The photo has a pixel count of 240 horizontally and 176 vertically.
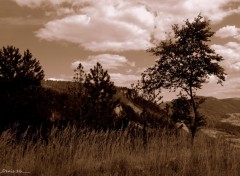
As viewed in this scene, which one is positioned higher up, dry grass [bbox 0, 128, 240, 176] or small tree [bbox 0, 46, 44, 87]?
small tree [bbox 0, 46, 44, 87]

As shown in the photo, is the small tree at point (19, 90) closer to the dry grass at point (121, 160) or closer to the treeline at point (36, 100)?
the treeline at point (36, 100)

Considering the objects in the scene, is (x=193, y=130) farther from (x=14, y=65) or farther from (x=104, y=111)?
(x=14, y=65)

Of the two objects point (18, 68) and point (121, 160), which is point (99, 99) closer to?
point (18, 68)

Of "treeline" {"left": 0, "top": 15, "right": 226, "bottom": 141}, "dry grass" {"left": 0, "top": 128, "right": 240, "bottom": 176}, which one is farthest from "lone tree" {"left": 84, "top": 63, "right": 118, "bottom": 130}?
"dry grass" {"left": 0, "top": 128, "right": 240, "bottom": 176}

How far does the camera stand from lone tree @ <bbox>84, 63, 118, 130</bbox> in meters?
19.1

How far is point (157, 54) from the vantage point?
20938mm

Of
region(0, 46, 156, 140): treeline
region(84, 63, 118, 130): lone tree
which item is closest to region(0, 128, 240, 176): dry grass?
region(0, 46, 156, 140): treeline

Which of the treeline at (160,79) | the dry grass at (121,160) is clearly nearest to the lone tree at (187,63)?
the treeline at (160,79)

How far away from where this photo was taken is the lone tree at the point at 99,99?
19.1 metres

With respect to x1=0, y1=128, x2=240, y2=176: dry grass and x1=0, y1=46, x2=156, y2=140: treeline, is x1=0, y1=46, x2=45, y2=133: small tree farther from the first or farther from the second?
x1=0, y1=128, x2=240, y2=176: dry grass

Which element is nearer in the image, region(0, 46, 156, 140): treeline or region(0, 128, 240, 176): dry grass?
region(0, 128, 240, 176): dry grass

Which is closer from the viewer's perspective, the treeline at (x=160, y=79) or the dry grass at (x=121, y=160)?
the dry grass at (x=121, y=160)

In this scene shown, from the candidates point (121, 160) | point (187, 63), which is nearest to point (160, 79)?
point (187, 63)

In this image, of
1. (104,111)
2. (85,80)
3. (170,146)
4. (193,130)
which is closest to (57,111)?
(85,80)
